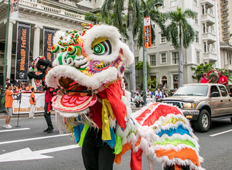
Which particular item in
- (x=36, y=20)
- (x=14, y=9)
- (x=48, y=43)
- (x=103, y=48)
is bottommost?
(x=103, y=48)

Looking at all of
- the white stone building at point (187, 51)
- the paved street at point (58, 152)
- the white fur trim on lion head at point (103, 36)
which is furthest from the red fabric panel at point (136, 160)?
the white stone building at point (187, 51)

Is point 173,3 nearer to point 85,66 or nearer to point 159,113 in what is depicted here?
point 159,113

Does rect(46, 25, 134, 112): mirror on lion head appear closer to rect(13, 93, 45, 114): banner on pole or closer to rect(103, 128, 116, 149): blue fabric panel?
rect(103, 128, 116, 149): blue fabric panel

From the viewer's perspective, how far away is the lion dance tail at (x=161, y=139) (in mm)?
2262

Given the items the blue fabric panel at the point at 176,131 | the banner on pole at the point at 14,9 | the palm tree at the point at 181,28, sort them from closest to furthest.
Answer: the blue fabric panel at the point at 176,131 → the banner on pole at the point at 14,9 → the palm tree at the point at 181,28

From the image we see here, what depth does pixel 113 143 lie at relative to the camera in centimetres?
213

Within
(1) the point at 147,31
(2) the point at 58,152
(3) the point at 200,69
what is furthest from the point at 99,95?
(3) the point at 200,69

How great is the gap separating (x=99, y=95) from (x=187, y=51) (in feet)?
108

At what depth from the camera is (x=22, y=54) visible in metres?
19.3

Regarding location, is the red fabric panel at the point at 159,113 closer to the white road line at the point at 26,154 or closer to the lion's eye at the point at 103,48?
the lion's eye at the point at 103,48

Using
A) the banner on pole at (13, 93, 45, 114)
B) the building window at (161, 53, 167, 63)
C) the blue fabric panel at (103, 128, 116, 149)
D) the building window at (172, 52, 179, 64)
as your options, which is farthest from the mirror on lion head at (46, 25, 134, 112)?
the building window at (161, 53, 167, 63)

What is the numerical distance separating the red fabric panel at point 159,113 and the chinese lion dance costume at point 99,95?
155mm

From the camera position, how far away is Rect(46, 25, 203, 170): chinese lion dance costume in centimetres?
202

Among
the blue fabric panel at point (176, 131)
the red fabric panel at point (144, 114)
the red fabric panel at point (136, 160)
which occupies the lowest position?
the red fabric panel at point (136, 160)
